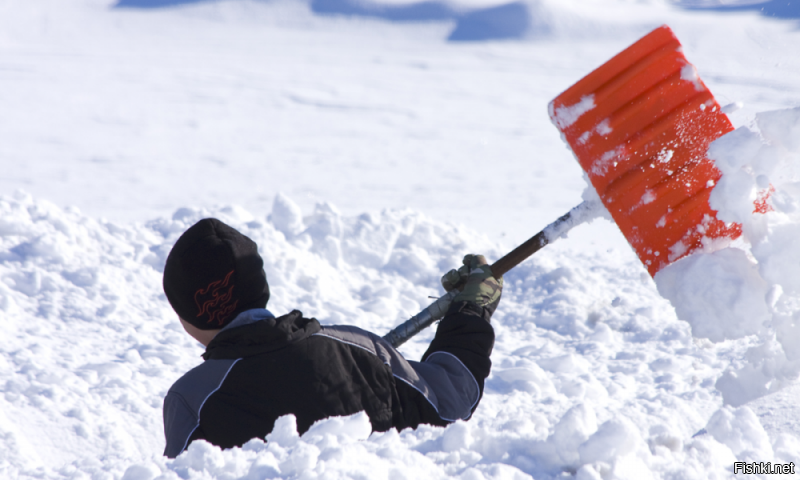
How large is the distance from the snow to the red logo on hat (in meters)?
0.30

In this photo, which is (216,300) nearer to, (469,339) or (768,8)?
(469,339)

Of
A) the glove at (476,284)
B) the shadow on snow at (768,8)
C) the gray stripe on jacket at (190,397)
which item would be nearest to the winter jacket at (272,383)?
the gray stripe on jacket at (190,397)

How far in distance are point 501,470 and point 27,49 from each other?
32.8ft

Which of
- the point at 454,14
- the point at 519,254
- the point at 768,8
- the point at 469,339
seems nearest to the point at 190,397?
the point at 469,339


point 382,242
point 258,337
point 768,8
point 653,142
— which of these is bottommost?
point 382,242

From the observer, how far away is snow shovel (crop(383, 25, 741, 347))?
6.34ft

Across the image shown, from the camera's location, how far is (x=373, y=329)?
3354mm

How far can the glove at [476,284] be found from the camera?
194 centimetres

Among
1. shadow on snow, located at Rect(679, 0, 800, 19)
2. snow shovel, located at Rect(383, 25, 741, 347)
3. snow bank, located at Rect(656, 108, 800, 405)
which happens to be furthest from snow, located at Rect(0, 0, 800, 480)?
shadow on snow, located at Rect(679, 0, 800, 19)

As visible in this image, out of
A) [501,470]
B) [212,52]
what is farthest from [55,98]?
[501,470]

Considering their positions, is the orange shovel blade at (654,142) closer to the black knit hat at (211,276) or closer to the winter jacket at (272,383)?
the winter jacket at (272,383)

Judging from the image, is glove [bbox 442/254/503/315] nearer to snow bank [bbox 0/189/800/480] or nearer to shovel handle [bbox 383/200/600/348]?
shovel handle [bbox 383/200/600/348]

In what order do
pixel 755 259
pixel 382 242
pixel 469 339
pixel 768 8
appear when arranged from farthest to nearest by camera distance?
pixel 768 8, pixel 382 242, pixel 755 259, pixel 469 339

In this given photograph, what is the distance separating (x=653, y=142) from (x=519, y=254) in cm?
53
